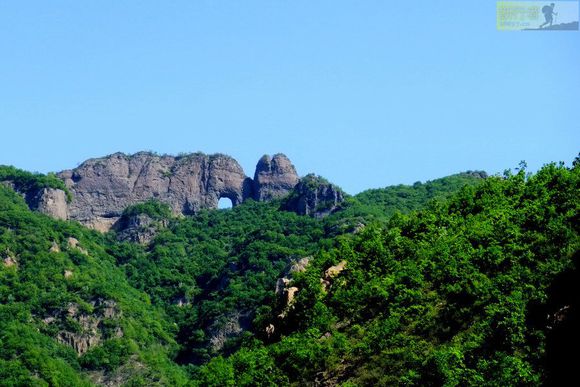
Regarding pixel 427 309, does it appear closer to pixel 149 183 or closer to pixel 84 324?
pixel 84 324

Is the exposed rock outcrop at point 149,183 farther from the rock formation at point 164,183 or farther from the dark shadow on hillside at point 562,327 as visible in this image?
the dark shadow on hillside at point 562,327

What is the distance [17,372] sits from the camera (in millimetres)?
73625

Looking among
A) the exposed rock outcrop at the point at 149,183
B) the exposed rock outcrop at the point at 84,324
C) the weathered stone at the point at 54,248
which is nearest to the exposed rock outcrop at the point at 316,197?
the exposed rock outcrop at the point at 149,183

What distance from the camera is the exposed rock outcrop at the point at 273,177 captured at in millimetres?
139125

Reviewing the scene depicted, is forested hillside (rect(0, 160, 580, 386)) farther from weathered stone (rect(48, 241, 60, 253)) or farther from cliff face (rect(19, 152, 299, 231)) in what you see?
cliff face (rect(19, 152, 299, 231))

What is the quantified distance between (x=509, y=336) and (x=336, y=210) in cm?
8480

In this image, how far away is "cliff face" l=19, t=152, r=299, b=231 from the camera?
438 ft

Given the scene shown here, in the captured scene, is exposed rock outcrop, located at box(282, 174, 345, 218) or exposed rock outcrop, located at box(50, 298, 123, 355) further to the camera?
exposed rock outcrop, located at box(282, 174, 345, 218)

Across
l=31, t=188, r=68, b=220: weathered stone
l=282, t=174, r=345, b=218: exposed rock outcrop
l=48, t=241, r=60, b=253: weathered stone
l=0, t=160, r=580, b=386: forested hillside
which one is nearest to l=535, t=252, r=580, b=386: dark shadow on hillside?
l=0, t=160, r=580, b=386: forested hillside

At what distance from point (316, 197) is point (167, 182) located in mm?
28147

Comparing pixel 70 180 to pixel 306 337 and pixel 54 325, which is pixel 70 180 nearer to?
pixel 54 325

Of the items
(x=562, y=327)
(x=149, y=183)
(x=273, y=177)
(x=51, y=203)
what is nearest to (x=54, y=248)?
(x=51, y=203)

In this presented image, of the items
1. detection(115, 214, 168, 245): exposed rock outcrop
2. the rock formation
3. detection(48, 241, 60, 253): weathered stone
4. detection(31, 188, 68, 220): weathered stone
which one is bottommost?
detection(48, 241, 60, 253): weathered stone

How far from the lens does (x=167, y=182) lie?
458ft
